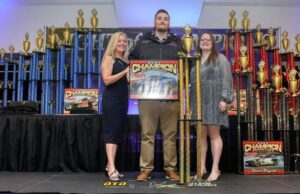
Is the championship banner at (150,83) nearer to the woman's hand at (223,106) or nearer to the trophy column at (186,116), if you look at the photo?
the trophy column at (186,116)

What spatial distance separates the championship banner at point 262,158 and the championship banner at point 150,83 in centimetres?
105

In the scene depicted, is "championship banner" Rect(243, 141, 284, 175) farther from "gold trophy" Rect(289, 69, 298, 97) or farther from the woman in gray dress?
"gold trophy" Rect(289, 69, 298, 97)

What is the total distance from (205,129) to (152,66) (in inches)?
27.6

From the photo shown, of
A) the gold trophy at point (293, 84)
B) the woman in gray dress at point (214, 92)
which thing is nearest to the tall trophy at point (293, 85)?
the gold trophy at point (293, 84)

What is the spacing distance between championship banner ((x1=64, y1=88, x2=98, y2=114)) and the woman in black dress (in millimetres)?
1242

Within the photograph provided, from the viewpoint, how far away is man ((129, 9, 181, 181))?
118 inches

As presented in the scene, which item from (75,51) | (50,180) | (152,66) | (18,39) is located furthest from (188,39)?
(18,39)

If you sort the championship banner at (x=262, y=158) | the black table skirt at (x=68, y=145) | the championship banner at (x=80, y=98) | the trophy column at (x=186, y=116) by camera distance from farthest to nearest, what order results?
1. the championship banner at (x=80, y=98)
2. the black table skirt at (x=68, y=145)
3. the championship banner at (x=262, y=158)
4. the trophy column at (x=186, y=116)

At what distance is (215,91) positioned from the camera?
3059 mm

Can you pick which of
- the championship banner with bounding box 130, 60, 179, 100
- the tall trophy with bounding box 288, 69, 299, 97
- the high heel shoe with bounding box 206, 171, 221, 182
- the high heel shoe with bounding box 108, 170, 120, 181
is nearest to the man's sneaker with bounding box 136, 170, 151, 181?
the high heel shoe with bounding box 108, 170, 120, 181

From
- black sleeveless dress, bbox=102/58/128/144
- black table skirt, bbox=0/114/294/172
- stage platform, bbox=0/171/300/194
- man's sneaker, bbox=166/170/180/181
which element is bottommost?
stage platform, bbox=0/171/300/194

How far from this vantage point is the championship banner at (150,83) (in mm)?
2873

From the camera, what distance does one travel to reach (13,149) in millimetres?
3734

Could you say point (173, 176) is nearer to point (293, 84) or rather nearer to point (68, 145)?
point (68, 145)
